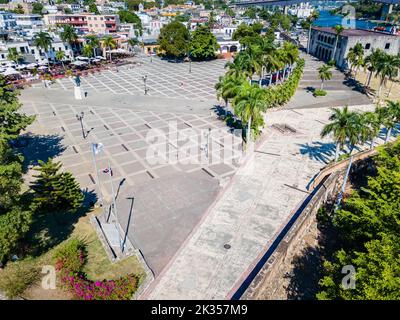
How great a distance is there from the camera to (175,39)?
93.8 m

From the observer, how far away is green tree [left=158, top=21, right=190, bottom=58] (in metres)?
93.6

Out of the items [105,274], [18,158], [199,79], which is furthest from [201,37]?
[105,274]

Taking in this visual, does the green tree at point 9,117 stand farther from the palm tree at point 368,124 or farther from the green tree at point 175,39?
the green tree at point 175,39

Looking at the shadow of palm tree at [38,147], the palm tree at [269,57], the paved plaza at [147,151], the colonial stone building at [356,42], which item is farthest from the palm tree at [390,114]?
the colonial stone building at [356,42]

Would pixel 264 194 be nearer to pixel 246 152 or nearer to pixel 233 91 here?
pixel 246 152

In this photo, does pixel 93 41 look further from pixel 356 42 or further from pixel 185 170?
pixel 356 42

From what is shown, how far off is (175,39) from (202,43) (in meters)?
8.55

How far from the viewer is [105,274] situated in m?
22.9

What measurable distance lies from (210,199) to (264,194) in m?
5.84

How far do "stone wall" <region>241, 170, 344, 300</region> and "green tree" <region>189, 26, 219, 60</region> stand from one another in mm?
74852

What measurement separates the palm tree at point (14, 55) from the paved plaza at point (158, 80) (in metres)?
13.3

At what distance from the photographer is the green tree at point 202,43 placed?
9419 cm

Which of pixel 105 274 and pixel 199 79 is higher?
pixel 199 79

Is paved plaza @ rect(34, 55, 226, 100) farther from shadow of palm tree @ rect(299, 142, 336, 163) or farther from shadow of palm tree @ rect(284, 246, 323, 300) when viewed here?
shadow of palm tree @ rect(284, 246, 323, 300)
